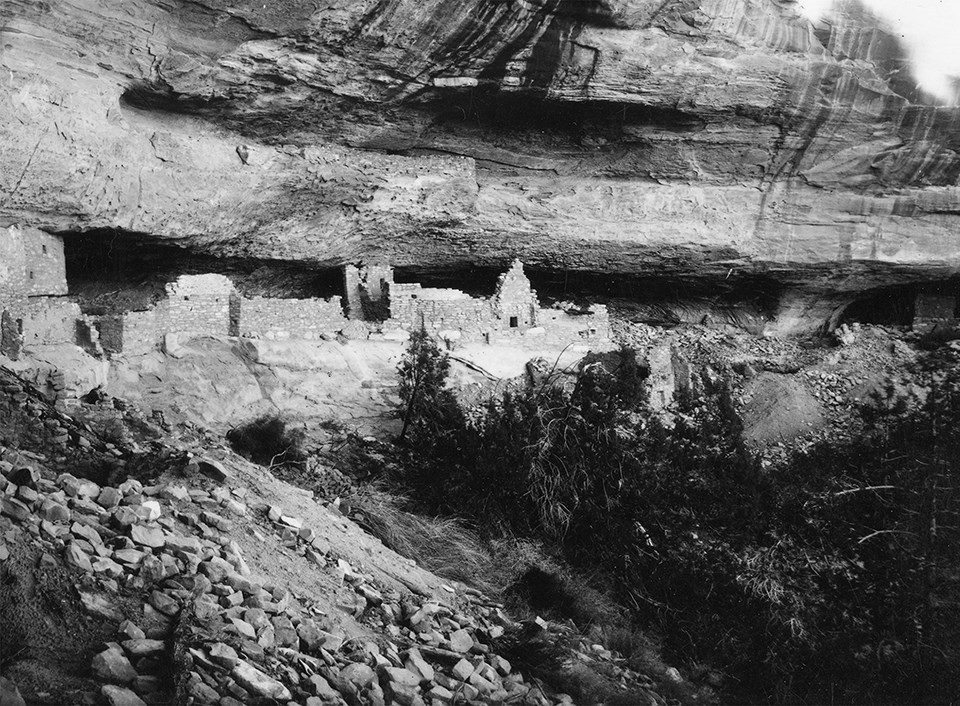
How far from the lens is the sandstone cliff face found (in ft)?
33.3

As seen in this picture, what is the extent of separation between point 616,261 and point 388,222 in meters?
3.48

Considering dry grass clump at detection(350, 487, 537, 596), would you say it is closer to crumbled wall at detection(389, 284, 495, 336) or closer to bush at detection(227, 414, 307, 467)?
bush at detection(227, 414, 307, 467)

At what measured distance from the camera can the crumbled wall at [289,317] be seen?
1133 centimetres

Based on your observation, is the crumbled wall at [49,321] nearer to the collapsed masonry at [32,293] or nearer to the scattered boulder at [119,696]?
the collapsed masonry at [32,293]

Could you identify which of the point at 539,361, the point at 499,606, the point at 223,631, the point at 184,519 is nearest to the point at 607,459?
the point at 539,361

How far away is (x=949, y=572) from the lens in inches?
395

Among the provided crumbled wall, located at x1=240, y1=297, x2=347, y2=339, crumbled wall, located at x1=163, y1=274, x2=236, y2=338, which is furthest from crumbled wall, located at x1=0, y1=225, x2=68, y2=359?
crumbled wall, located at x1=240, y1=297, x2=347, y2=339

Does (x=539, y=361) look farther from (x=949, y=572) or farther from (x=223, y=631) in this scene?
(x=223, y=631)

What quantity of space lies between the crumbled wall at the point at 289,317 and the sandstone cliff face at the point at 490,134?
1.31 m

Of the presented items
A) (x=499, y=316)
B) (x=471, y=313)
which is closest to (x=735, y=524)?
(x=499, y=316)

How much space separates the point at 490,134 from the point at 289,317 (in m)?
3.54

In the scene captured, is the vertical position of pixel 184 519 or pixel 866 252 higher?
pixel 866 252

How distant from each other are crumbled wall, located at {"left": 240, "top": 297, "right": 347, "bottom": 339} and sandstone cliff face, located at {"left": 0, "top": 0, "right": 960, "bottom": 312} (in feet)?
4.31

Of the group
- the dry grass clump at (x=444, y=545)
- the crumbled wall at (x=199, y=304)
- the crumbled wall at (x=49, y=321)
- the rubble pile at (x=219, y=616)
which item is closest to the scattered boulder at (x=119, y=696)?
the rubble pile at (x=219, y=616)
